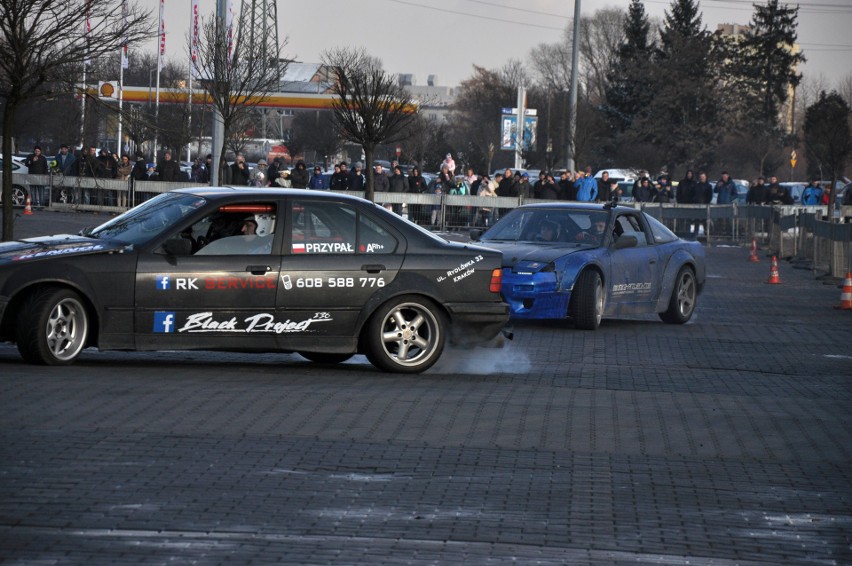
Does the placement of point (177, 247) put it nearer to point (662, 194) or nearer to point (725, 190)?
point (662, 194)

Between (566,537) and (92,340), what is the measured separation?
5.39 meters

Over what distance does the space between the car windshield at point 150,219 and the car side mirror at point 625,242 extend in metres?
6.25

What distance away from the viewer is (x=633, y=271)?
52.3 feet

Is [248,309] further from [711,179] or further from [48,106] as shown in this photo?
[711,179]

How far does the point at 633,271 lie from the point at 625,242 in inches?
19.7

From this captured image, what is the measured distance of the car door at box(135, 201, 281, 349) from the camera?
10133mm

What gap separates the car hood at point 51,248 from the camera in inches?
392

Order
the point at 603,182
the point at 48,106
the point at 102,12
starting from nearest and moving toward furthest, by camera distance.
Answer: the point at 102,12 < the point at 603,182 < the point at 48,106

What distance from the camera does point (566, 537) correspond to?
19.0 ft

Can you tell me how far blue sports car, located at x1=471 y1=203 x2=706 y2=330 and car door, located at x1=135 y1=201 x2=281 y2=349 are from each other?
4.77m

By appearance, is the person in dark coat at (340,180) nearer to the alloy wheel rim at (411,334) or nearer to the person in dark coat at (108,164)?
the person in dark coat at (108,164)

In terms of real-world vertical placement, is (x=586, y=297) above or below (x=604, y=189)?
below

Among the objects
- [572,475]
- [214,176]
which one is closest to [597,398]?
[572,475]

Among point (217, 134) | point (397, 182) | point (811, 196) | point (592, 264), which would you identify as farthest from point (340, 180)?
point (592, 264)
